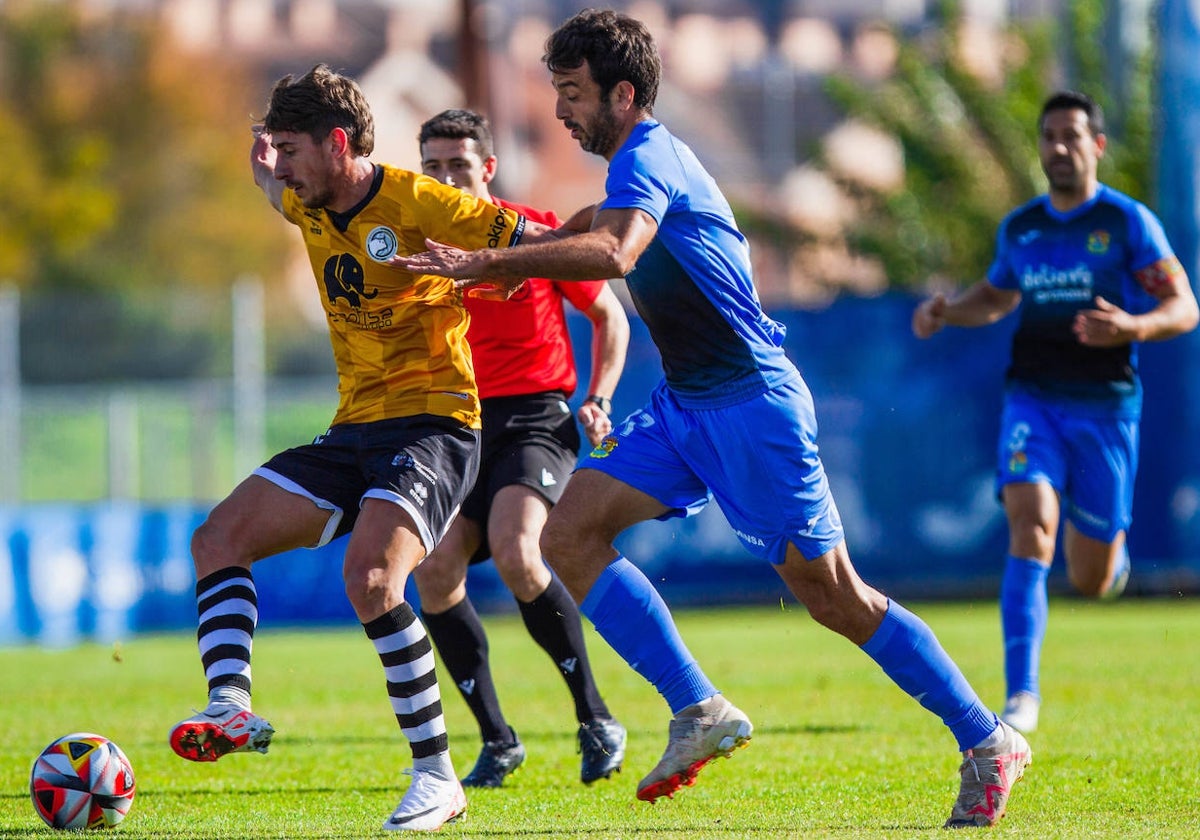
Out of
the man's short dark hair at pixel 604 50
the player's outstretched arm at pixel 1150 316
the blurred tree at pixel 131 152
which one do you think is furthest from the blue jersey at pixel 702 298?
the blurred tree at pixel 131 152

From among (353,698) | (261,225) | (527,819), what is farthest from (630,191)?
(261,225)

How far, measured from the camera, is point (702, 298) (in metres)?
5.30

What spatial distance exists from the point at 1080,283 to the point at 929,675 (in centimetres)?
328

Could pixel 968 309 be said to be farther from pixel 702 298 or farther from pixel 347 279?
pixel 347 279

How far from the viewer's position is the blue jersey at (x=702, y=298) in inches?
206

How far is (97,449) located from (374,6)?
35409 millimetres

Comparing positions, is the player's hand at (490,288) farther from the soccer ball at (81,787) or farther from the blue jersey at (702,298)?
the soccer ball at (81,787)

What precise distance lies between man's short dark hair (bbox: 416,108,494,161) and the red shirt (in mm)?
337

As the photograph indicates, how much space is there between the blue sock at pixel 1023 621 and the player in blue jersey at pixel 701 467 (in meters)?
2.33

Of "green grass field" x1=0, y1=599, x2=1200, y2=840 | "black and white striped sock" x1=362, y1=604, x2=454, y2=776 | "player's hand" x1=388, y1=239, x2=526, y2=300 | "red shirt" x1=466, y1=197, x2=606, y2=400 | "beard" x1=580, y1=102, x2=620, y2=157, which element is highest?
"beard" x1=580, y1=102, x2=620, y2=157

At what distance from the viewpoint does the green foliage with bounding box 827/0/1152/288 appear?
25.2 m

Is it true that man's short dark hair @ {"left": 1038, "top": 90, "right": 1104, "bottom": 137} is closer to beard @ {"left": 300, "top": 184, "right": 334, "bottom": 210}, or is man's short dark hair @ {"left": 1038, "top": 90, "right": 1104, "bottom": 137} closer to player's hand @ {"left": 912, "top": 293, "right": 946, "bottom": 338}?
player's hand @ {"left": 912, "top": 293, "right": 946, "bottom": 338}

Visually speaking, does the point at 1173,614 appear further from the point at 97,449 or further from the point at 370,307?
the point at 97,449

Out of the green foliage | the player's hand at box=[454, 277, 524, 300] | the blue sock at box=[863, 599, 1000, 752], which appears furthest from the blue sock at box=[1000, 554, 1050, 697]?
the green foliage
